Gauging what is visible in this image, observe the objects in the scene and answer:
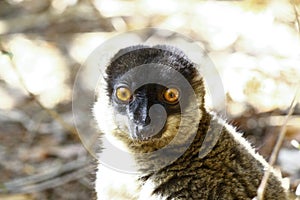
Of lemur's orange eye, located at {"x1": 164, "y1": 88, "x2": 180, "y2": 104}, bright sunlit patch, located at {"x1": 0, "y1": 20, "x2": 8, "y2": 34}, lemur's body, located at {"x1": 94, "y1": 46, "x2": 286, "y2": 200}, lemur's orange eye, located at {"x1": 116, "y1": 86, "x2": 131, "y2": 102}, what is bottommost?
bright sunlit patch, located at {"x1": 0, "y1": 20, "x2": 8, "y2": 34}

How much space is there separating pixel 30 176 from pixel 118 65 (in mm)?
2686

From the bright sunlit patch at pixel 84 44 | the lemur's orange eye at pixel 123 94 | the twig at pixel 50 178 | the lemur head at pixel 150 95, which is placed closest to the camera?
the lemur head at pixel 150 95

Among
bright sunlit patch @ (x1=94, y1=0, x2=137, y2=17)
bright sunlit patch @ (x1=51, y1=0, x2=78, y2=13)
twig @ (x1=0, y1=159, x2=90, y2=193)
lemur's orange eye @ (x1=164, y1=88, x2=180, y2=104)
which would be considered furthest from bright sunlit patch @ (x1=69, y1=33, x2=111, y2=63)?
lemur's orange eye @ (x1=164, y1=88, x2=180, y2=104)

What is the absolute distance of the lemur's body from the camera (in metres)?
5.70

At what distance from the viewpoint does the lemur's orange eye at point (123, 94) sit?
5688 millimetres

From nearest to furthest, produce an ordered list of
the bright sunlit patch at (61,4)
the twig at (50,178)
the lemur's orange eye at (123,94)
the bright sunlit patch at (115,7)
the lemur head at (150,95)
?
1. the lemur head at (150,95)
2. the lemur's orange eye at (123,94)
3. the twig at (50,178)
4. the bright sunlit patch at (115,7)
5. the bright sunlit patch at (61,4)

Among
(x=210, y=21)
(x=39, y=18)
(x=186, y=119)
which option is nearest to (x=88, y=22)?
(x=39, y=18)

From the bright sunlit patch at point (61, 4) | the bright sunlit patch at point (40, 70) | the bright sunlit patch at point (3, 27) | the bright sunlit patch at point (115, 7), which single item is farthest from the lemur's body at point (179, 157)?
the bright sunlit patch at point (61, 4)

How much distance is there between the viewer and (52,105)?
9242 millimetres

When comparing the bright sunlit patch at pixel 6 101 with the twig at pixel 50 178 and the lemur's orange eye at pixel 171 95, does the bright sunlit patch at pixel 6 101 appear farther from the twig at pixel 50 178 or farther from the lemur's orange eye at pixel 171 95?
the lemur's orange eye at pixel 171 95

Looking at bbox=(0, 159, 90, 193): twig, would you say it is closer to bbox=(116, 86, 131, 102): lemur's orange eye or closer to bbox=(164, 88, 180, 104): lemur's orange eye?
bbox=(116, 86, 131, 102): lemur's orange eye

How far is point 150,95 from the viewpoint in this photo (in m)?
5.56

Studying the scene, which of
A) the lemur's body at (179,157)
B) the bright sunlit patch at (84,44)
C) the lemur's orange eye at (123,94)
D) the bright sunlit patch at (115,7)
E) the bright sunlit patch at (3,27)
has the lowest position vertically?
the bright sunlit patch at (3,27)

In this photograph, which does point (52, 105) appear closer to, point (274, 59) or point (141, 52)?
point (274, 59)
